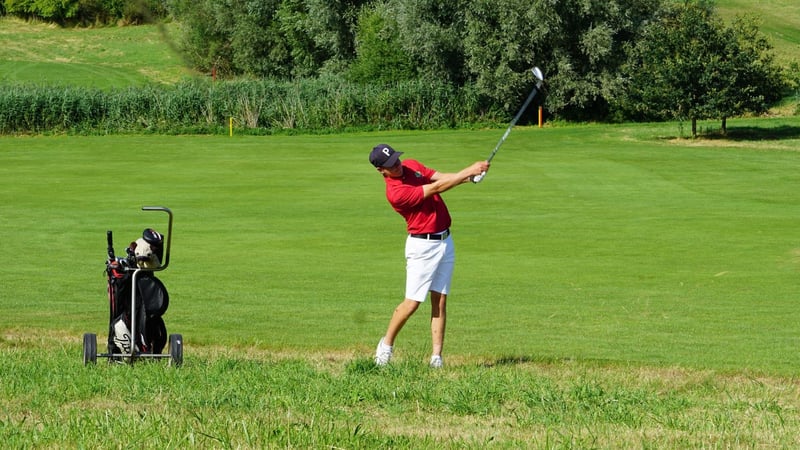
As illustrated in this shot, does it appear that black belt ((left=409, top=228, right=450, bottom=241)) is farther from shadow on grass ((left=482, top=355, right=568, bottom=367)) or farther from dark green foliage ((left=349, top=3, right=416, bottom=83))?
dark green foliage ((left=349, top=3, right=416, bottom=83))

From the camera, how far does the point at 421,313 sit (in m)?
15.6

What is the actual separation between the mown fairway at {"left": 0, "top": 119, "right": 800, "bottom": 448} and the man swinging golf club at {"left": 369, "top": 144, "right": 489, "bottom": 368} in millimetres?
393

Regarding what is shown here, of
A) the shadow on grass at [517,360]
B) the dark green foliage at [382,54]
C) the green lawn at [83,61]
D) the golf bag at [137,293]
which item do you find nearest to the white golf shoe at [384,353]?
the shadow on grass at [517,360]

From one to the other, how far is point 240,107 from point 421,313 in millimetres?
40069

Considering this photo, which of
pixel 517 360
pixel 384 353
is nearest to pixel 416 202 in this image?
pixel 384 353

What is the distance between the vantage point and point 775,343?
12.5 m

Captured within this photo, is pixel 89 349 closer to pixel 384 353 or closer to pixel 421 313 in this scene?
pixel 384 353

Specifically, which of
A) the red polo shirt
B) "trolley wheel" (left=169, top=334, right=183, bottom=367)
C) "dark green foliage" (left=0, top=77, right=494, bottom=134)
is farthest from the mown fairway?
"dark green foliage" (left=0, top=77, right=494, bottom=134)

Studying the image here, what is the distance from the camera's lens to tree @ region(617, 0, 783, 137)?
144 ft

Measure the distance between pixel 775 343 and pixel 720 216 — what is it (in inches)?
500

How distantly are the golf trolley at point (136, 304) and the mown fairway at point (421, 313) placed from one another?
315mm

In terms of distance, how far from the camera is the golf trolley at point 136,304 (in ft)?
31.6

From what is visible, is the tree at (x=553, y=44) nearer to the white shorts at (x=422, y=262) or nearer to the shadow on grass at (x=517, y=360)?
the shadow on grass at (x=517, y=360)

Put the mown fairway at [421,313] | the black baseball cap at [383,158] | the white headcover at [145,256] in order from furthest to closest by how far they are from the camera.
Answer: the black baseball cap at [383,158], the white headcover at [145,256], the mown fairway at [421,313]
